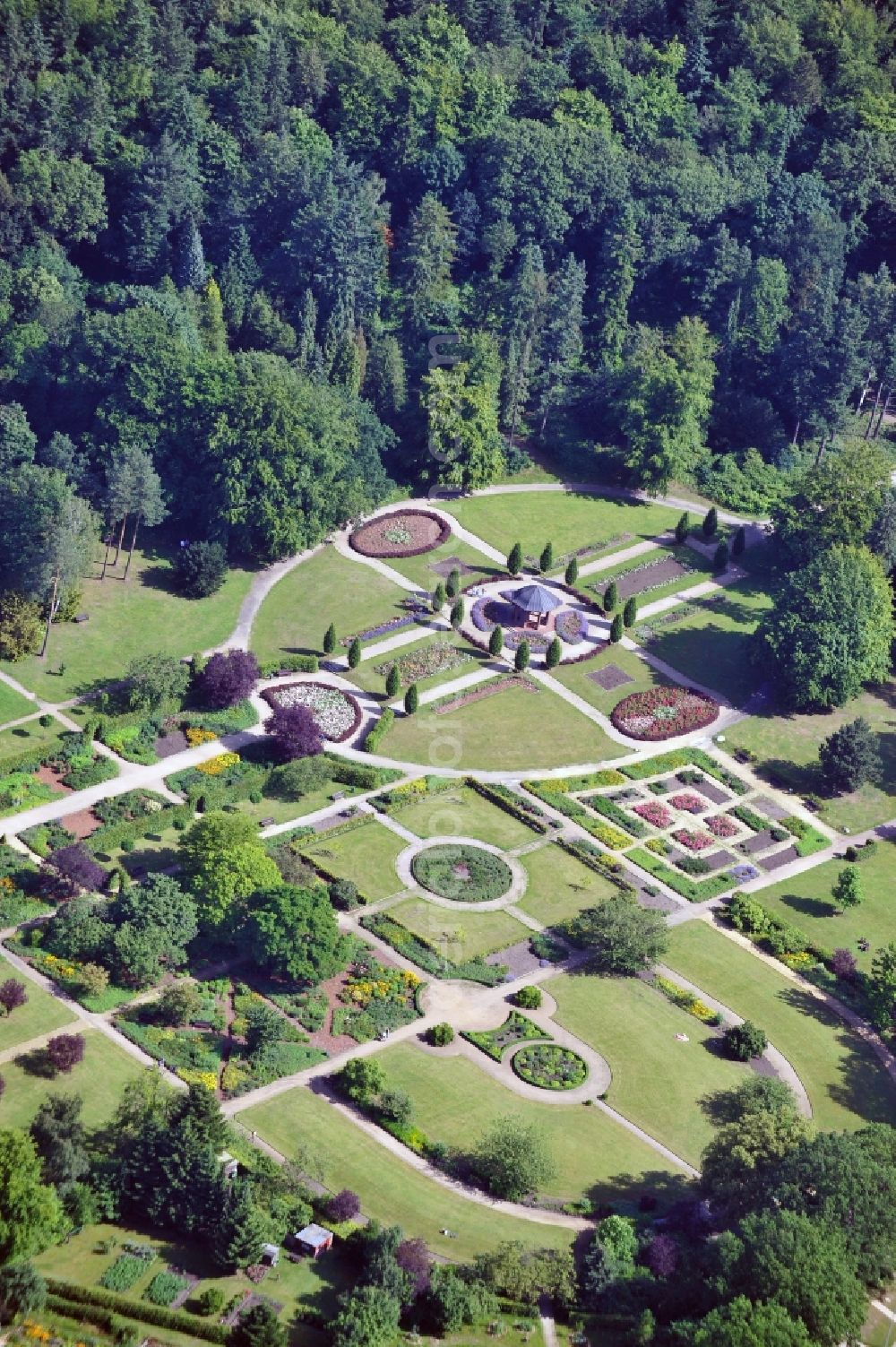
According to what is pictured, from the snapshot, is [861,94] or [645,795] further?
[861,94]

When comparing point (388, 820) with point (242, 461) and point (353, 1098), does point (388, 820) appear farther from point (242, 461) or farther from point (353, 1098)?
point (242, 461)

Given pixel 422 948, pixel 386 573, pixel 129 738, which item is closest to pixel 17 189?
pixel 386 573

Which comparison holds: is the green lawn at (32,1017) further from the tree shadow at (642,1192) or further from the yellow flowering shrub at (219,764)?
the tree shadow at (642,1192)

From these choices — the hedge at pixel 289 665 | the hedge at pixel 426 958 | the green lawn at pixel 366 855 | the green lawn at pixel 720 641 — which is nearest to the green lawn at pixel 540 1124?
the hedge at pixel 426 958

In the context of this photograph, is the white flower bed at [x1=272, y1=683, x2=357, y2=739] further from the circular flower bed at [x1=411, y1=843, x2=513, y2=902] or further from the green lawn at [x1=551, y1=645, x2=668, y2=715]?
the green lawn at [x1=551, y1=645, x2=668, y2=715]

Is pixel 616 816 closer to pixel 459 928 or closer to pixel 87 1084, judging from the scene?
pixel 459 928

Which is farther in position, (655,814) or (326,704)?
(326,704)

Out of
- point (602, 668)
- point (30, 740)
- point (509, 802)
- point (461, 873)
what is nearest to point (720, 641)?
point (602, 668)
